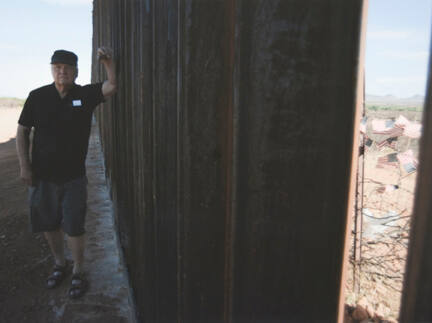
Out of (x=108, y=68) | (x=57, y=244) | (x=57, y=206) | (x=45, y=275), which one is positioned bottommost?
(x=45, y=275)

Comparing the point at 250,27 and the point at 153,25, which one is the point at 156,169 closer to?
the point at 153,25

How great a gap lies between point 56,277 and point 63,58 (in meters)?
2.10

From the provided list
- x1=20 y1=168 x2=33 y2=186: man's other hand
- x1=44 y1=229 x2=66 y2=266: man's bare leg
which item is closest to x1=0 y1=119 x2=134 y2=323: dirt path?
x1=44 y1=229 x2=66 y2=266: man's bare leg

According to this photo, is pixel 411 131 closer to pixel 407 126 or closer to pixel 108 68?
pixel 407 126

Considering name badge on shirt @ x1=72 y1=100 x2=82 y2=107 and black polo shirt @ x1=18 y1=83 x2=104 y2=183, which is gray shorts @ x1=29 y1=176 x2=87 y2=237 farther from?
name badge on shirt @ x1=72 y1=100 x2=82 y2=107

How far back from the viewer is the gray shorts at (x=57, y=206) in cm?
338

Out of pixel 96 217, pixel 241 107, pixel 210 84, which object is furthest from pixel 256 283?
pixel 96 217

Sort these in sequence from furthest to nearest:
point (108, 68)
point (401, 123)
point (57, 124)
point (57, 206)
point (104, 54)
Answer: point (401, 123) → point (57, 206) → point (57, 124) → point (108, 68) → point (104, 54)

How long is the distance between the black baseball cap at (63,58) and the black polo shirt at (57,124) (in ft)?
0.74

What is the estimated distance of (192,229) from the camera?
136 centimetres

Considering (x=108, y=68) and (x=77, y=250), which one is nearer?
(x=108, y=68)

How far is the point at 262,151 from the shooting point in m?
1.08

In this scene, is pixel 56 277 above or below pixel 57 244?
below

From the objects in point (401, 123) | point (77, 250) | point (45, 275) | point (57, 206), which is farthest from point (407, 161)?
→ point (45, 275)
